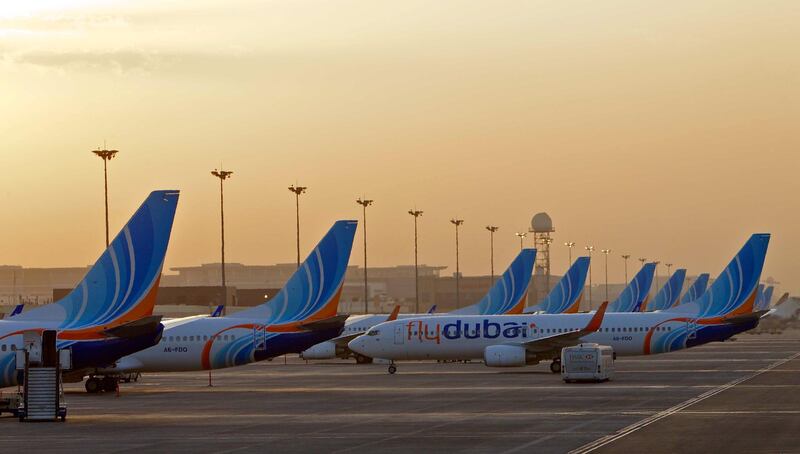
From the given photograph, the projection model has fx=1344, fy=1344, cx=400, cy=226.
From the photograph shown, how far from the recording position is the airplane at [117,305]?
143 feet

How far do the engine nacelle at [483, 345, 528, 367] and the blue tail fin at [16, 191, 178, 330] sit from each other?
108 feet

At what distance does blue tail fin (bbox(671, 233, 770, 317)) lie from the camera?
2987 inches

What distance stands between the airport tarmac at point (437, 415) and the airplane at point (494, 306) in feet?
68.3

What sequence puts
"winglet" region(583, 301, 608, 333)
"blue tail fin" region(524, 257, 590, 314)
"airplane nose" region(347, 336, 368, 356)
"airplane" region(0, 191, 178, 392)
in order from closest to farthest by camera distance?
1. "airplane" region(0, 191, 178, 392)
2. "winglet" region(583, 301, 608, 333)
3. "airplane nose" region(347, 336, 368, 356)
4. "blue tail fin" region(524, 257, 590, 314)

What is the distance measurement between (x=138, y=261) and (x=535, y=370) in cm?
3873

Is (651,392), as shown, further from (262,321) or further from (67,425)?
(67,425)

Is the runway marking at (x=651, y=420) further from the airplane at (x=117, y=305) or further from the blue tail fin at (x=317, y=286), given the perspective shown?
the blue tail fin at (x=317, y=286)

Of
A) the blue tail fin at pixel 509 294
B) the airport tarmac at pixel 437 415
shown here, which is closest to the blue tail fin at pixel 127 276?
the airport tarmac at pixel 437 415

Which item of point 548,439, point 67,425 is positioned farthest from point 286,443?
point 67,425

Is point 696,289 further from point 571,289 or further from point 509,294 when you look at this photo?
point 509,294

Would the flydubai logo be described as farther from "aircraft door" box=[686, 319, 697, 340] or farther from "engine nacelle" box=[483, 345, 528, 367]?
"aircraft door" box=[686, 319, 697, 340]

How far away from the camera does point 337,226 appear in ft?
204

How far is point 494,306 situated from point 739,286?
2613 centimetres

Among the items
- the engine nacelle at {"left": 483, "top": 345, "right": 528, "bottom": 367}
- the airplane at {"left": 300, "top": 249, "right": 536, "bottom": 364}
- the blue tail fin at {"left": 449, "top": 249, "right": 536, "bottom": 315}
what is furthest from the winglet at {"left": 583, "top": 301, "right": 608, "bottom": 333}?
the blue tail fin at {"left": 449, "top": 249, "right": 536, "bottom": 315}
